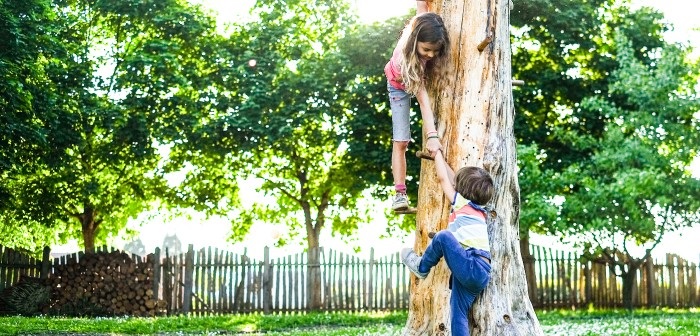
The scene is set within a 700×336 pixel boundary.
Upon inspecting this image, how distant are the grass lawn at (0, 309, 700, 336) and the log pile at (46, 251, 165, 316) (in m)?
4.76

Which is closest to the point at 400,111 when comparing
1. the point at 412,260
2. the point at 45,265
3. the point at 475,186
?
the point at 475,186

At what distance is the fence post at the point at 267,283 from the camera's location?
22.8m

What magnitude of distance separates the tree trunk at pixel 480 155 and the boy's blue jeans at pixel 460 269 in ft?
0.79

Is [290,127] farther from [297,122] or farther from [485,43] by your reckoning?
[485,43]

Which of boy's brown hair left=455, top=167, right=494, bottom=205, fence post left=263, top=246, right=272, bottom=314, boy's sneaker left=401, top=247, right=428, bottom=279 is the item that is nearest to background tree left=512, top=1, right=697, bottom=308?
fence post left=263, top=246, right=272, bottom=314

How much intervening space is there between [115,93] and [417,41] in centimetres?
2029

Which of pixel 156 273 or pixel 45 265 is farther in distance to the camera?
pixel 45 265

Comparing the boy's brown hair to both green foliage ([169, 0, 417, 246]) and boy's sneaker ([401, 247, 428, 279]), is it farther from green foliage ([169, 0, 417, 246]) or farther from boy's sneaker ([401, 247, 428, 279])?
green foliage ([169, 0, 417, 246])

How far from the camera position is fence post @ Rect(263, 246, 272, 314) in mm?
22797

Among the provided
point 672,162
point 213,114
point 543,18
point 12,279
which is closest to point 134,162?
point 213,114

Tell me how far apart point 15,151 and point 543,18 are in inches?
599

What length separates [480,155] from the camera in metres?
6.36

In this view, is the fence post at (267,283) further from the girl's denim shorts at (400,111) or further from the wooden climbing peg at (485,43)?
the wooden climbing peg at (485,43)

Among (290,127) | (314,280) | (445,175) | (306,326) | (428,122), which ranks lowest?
(306,326)
